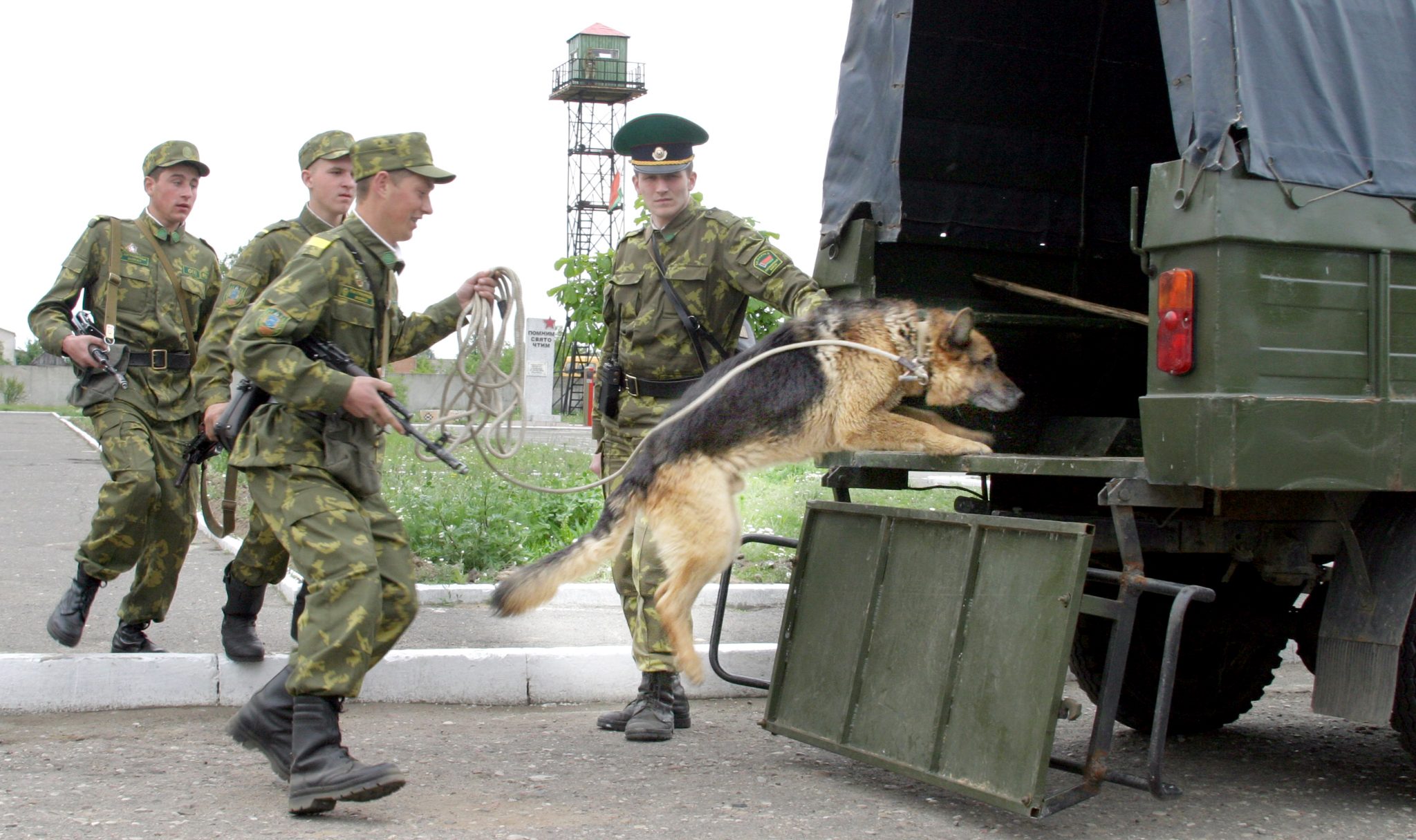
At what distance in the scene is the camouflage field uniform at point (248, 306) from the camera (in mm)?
4789

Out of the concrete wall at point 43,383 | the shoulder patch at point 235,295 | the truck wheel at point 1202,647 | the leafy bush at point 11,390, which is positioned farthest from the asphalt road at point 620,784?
the concrete wall at point 43,383

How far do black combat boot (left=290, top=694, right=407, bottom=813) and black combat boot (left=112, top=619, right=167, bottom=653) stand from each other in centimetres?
204

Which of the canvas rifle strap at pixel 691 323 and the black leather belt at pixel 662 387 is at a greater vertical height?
the canvas rifle strap at pixel 691 323

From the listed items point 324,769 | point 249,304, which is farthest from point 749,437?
point 249,304

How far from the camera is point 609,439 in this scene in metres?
5.28

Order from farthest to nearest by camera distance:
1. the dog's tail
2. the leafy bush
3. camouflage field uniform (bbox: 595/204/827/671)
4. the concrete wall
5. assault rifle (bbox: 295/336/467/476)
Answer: the concrete wall < the leafy bush < camouflage field uniform (bbox: 595/204/827/671) < the dog's tail < assault rifle (bbox: 295/336/467/476)

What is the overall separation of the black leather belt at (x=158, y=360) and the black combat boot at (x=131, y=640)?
1.13 m

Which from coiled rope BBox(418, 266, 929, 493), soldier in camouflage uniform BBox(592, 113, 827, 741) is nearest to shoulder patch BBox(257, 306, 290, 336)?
coiled rope BBox(418, 266, 929, 493)

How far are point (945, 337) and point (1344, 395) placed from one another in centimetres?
148

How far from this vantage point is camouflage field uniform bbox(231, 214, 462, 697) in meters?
3.56

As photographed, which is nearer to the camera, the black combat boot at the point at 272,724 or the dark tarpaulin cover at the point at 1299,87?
the dark tarpaulin cover at the point at 1299,87

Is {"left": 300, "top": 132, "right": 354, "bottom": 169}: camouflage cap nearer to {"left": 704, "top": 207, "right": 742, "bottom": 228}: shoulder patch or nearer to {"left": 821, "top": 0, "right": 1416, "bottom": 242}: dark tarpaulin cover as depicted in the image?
{"left": 704, "top": 207, "right": 742, "bottom": 228}: shoulder patch

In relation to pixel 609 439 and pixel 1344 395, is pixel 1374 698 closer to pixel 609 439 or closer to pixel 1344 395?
pixel 1344 395

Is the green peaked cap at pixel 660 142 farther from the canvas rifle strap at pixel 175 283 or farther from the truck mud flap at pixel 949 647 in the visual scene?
the canvas rifle strap at pixel 175 283
